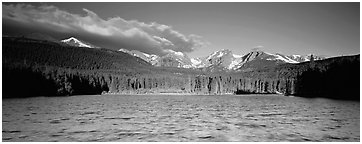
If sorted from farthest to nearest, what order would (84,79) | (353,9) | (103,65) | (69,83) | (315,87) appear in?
(103,65)
(84,79)
(69,83)
(315,87)
(353,9)

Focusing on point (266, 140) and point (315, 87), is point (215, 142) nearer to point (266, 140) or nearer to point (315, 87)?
point (266, 140)

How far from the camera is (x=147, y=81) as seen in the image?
66688 millimetres

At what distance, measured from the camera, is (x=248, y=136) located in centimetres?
797

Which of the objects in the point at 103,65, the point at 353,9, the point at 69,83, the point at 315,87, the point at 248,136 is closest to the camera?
the point at 353,9

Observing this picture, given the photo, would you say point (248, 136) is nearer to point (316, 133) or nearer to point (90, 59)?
point (316, 133)

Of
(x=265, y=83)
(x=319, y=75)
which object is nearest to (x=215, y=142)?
(x=319, y=75)

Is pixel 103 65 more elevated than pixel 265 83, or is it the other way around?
pixel 103 65

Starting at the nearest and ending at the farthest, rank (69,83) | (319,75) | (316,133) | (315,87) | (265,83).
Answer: (316,133), (319,75), (315,87), (69,83), (265,83)

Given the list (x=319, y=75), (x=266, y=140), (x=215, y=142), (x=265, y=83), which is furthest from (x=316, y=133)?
(x=265, y=83)

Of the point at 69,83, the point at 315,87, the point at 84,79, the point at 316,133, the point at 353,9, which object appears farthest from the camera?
the point at 84,79

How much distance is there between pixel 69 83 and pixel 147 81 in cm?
2988

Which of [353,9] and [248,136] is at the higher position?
[353,9]

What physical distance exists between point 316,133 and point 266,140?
2162 millimetres

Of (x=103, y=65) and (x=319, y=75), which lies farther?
(x=103, y=65)
